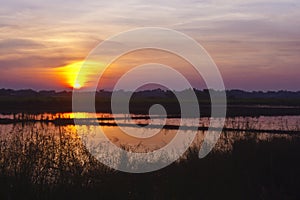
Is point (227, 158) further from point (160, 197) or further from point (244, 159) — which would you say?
point (160, 197)

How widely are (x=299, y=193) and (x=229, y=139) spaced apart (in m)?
4.65

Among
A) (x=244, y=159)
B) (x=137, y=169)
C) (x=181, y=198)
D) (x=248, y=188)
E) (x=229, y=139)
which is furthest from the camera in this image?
(x=229, y=139)

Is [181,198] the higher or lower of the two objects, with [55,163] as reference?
lower

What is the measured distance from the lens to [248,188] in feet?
29.9

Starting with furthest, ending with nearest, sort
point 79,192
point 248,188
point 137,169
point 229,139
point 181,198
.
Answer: point 229,139 → point 137,169 → point 248,188 → point 181,198 → point 79,192

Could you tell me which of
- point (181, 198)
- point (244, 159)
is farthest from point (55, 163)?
point (244, 159)

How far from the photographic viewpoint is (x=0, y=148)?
922cm

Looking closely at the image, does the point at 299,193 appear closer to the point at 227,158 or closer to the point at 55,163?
the point at 227,158

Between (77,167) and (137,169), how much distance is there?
164 cm

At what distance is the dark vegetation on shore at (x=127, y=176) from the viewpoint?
7875 mm

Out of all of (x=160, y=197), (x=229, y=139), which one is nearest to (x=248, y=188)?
(x=160, y=197)

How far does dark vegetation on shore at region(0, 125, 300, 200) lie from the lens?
25.8ft

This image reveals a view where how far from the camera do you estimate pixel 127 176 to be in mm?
→ 9281

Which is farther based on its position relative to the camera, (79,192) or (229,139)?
(229,139)
